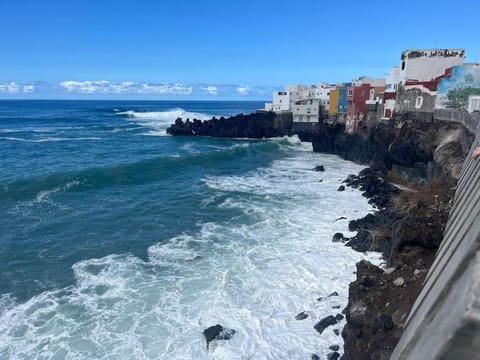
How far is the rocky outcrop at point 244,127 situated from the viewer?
71.4 m

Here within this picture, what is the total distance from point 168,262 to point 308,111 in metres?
50.6

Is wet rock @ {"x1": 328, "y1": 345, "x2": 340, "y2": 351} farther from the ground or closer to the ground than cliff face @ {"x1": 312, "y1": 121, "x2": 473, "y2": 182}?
closer to the ground

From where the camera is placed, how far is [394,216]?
2073 cm

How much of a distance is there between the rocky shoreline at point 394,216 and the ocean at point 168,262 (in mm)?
1898

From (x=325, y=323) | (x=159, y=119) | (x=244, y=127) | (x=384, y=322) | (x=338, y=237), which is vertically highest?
(x=159, y=119)

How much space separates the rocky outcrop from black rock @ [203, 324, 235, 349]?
5970 cm

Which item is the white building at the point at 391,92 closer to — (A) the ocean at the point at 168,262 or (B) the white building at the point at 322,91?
(A) the ocean at the point at 168,262

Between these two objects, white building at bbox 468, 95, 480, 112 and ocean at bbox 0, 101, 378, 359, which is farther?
white building at bbox 468, 95, 480, 112

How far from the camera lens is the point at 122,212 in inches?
1032

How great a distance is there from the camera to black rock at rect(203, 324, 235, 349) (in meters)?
13.0

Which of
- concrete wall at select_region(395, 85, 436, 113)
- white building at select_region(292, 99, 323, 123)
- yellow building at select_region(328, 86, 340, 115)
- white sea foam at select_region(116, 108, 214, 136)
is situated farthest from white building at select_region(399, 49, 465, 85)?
white sea foam at select_region(116, 108, 214, 136)

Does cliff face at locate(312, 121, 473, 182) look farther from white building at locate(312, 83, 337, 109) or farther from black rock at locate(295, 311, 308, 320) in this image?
white building at locate(312, 83, 337, 109)

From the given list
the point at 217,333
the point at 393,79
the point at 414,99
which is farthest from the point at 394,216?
the point at 393,79

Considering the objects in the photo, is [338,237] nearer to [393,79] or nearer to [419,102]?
[419,102]
